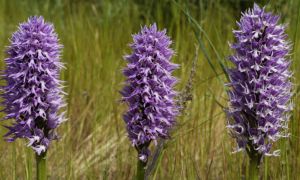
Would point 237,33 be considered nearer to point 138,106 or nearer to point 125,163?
point 138,106

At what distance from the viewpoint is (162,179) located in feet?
12.2

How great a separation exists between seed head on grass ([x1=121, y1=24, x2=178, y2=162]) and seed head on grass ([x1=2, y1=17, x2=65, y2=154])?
31cm

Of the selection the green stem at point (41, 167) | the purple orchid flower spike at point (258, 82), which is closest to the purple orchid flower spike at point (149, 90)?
the purple orchid flower spike at point (258, 82)

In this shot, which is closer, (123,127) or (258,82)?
(258,82)

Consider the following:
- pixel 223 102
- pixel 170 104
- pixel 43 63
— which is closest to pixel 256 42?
pixel 170 104

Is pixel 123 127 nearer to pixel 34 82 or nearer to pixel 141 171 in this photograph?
pixel 141 171

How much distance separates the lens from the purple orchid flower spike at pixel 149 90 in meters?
2.42

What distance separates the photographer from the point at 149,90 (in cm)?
243

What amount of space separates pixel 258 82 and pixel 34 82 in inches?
34.9

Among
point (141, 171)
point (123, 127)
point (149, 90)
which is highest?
point (149, 90)

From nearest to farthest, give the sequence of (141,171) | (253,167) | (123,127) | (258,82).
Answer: (258,82), (253,167), (141,171), (123,127)

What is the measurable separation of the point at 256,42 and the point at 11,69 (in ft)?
3.24

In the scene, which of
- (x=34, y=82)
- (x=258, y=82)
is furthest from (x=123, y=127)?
(x=258, y=82)

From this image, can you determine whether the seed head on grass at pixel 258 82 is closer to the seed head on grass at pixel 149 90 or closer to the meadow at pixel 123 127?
the seed head on grass at pixel 149 90
